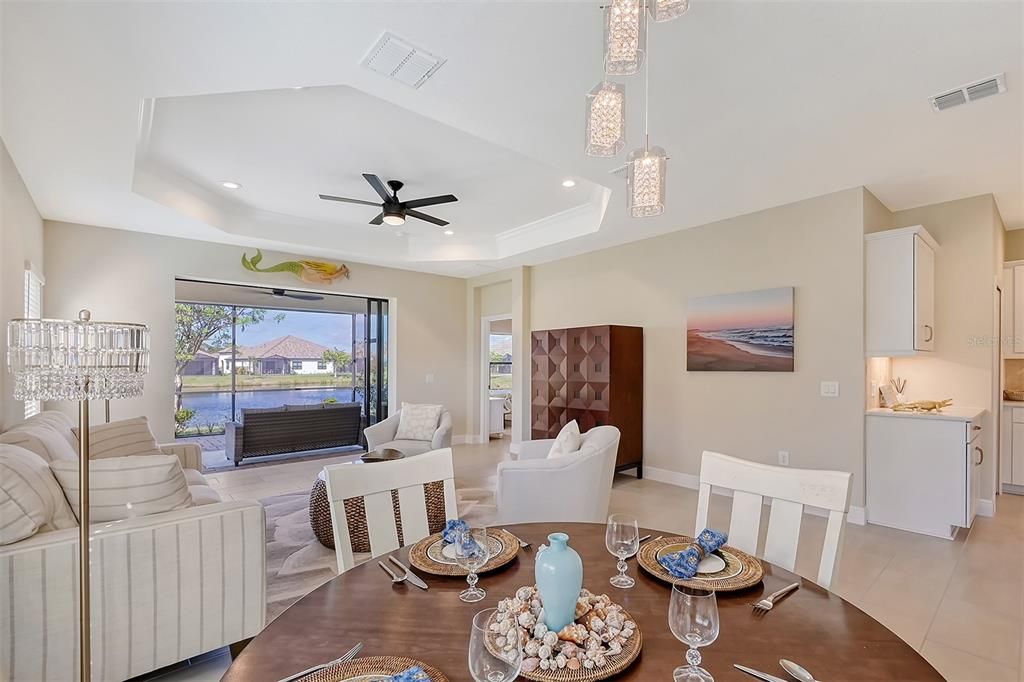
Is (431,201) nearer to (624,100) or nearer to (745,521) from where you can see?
(624,100)

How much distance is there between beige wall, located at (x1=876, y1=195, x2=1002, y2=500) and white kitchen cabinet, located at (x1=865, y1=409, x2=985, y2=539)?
0.42 m

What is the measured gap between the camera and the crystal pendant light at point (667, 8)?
1.26 meters

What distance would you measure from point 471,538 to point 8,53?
275cm

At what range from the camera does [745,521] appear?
1614 millimetres

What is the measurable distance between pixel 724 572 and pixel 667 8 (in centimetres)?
148

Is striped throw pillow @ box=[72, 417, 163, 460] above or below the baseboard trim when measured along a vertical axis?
above

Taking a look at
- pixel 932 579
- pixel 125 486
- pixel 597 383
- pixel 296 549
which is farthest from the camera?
pixel 597 383

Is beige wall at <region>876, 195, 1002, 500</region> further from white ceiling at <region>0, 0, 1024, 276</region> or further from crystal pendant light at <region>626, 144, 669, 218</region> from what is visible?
crystal pendant light at <region>626, 144, 669, 218</region>

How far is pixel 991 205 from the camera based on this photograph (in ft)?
13.3

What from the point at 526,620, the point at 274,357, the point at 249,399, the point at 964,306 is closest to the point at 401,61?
the point at 526,620

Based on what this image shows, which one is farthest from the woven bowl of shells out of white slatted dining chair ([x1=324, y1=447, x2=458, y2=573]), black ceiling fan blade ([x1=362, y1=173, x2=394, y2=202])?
black ceiling fan blade ([x1=362, y1=173, x2=394, y2=202])

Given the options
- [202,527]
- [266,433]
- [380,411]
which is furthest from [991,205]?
[266,433]

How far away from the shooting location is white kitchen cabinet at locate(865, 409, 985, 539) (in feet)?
11.3

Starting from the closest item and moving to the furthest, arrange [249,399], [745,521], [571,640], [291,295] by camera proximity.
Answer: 1. [571,640]
2. [745,521]
3. [291,295]
4. [249,399]
